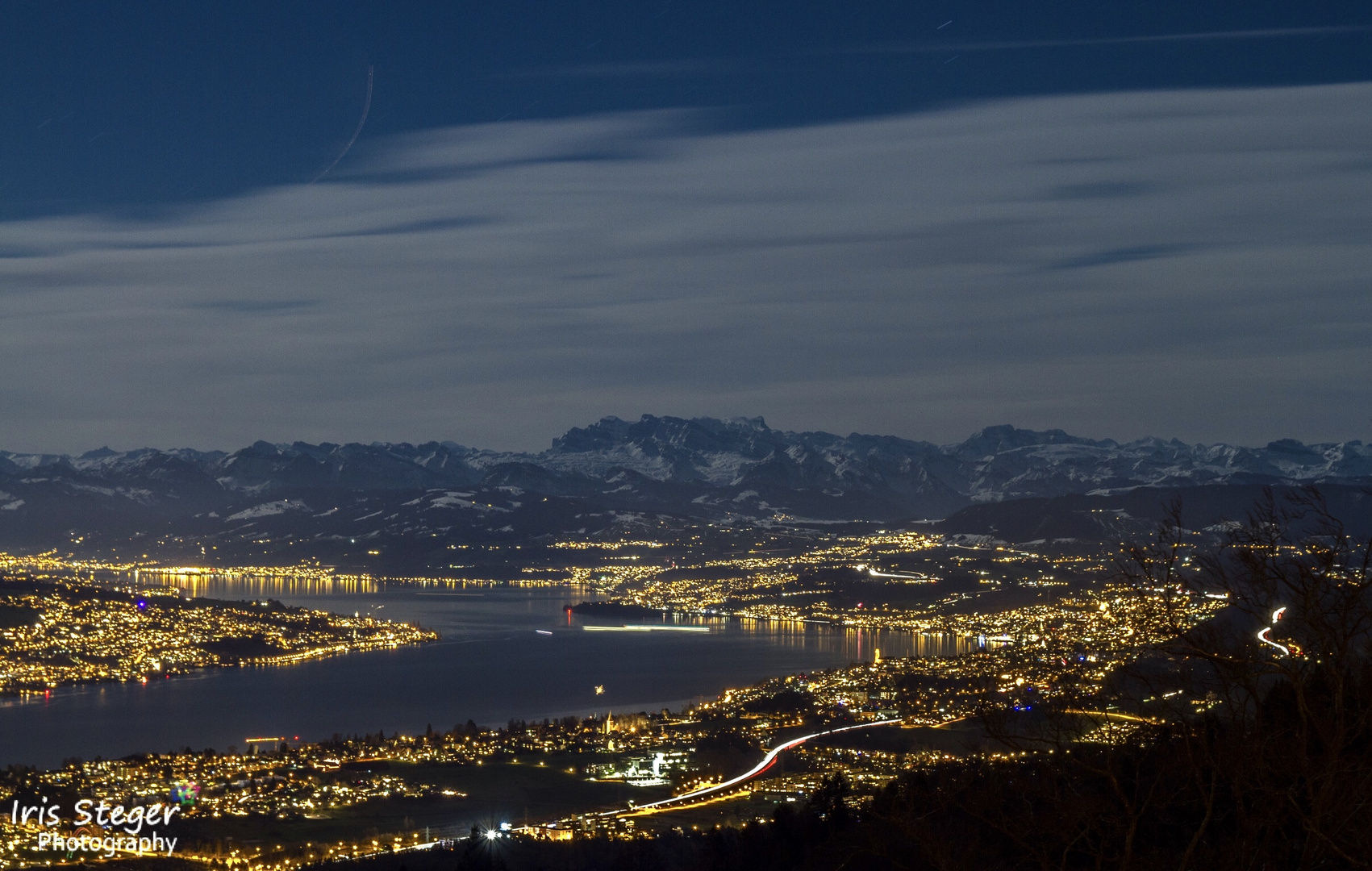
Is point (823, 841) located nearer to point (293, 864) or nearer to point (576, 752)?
point (293, 864)

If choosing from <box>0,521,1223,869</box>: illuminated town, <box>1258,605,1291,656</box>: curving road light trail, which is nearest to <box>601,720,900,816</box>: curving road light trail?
<box>0,521,1223,869</box>: illuminated town

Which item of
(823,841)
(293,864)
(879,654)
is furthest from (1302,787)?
(879,654)

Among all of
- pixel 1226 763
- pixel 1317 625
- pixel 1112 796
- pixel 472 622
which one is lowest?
pixel 472 622

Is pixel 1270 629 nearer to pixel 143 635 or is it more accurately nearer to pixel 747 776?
pixel 747 776

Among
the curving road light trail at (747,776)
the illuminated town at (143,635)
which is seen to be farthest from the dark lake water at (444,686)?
the curving road light trail at (747,776)

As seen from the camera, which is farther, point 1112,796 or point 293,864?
point 293,864

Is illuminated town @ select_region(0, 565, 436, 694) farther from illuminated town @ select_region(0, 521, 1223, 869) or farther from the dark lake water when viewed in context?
the dark lake water

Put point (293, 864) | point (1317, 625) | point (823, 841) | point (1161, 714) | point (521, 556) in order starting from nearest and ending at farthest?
point (1317, 625)
point (1161, 714)
point (823, 841)
point (293, 864)
point (521, 556)
